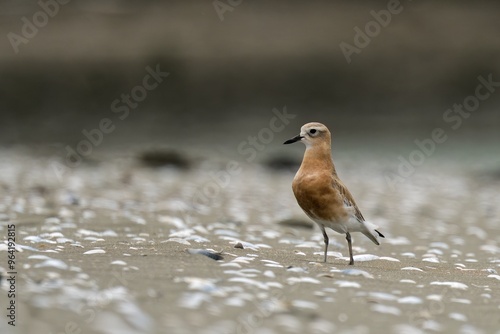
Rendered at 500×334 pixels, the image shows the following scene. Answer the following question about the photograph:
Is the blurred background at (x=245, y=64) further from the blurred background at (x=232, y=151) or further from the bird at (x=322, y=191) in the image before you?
the bird at (x=322, y=191)

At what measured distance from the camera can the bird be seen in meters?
6.66

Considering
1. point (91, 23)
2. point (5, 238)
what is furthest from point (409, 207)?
point (91, 23)

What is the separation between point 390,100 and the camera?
20.5m

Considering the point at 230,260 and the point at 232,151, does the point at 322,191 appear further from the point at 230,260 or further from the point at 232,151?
the point at 232,151

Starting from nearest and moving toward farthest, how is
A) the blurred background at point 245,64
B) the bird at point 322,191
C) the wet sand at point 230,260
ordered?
the wet sand at point 230,260 < the bird at point 322,191 < the blurred background at point 245,64

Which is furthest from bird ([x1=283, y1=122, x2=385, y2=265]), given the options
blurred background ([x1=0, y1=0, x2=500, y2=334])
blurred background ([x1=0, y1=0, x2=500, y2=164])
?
blurred background ([x1=0, y1=0, x2=500, y2=164])

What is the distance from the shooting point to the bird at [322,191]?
262 inches

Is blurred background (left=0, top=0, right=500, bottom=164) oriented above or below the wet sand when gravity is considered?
above

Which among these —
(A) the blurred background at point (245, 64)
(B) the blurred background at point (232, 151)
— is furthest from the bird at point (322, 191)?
(A) the blurred background at point (245, 64)

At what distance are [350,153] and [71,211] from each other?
32.4ft

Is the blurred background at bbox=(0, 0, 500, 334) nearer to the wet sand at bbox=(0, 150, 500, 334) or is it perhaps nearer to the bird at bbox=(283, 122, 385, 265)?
the wet sand at bbox=(0, 150, 500, 334)

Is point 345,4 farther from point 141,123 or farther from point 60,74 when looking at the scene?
point 60,74

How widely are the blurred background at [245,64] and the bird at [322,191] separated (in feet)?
40.1

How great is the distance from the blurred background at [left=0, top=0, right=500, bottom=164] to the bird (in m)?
12.2
